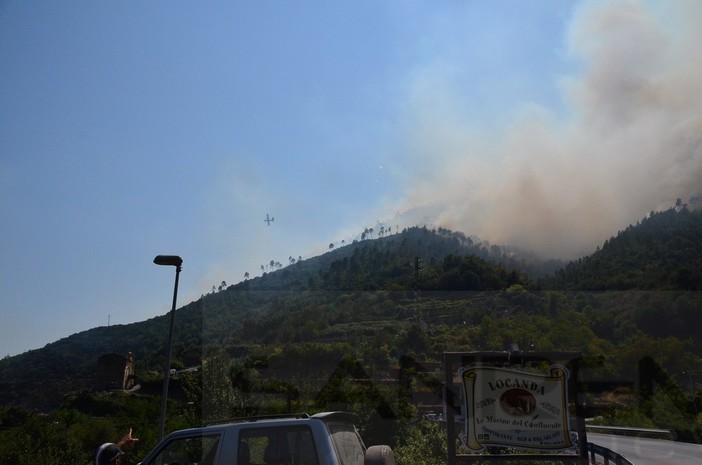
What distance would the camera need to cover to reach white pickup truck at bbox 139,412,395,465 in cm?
611

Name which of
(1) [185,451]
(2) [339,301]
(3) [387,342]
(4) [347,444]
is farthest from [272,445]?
(2) [339,301]

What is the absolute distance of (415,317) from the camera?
110688 millimetres

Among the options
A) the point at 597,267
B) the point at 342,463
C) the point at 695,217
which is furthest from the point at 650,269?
the point at 342,463

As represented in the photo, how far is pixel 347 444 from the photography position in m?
6.51

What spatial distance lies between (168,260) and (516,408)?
1221cm

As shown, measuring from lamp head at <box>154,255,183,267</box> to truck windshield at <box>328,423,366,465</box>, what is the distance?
38.9 feet

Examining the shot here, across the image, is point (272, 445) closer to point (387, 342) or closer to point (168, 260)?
point (168, 260)

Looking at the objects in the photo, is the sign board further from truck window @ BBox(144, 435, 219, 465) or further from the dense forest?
→ the dense forest

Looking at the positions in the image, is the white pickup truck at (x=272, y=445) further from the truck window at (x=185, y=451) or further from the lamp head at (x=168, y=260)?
the lamp head at (x=168, y=260)

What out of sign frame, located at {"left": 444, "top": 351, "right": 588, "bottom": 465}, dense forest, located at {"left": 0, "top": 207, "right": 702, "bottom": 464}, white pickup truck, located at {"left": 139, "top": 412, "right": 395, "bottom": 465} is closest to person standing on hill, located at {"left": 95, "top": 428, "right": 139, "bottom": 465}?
white pickup truck, located at {"left": 139, "top": 412, "right": 395, "bottom": 465}

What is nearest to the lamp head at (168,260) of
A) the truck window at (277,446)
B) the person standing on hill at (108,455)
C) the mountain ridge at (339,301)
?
the truck window at (277,446)

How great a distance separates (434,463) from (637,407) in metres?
35.9

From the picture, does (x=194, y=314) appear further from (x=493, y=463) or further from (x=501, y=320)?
(x=493, y=463)

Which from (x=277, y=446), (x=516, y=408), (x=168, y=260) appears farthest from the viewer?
(x=168, y=260)
